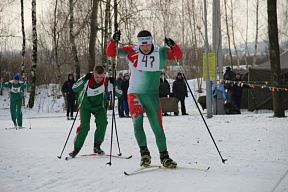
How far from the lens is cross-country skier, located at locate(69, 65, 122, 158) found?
625 centimetres

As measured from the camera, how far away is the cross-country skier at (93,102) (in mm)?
6254

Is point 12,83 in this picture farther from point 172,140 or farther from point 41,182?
point 41,182

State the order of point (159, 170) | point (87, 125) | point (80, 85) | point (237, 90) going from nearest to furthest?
point (159, 170)
point (80, 85)
point (87, 125)
point (237, 90)

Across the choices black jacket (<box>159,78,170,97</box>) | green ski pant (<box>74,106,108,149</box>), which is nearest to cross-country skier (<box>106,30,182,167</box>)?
green ski pant (<box>74,106,108,149</box>)

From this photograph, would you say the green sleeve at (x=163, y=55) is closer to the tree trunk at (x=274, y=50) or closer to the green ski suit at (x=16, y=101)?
the green ski suit at (x=16, y=101)

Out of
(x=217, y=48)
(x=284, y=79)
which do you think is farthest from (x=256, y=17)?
(x=217, y=48)

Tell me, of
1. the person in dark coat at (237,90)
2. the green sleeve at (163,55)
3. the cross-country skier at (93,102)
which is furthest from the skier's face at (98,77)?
the person in dark coat at (237,90)

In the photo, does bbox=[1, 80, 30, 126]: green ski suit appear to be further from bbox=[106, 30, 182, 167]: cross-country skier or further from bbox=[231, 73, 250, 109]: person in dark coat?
bbox=[231, 73, 250, 109]: person in dark coat

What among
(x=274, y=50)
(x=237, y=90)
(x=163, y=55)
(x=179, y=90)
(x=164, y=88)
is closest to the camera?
(x=163, y=55)

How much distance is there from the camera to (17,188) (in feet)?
12.9

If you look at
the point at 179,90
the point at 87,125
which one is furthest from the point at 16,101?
the point at 179,90

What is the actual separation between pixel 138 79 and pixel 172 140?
3111mm

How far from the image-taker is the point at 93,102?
6.39 m

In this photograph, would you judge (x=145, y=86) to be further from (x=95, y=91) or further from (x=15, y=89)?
(x=15, y=89)
